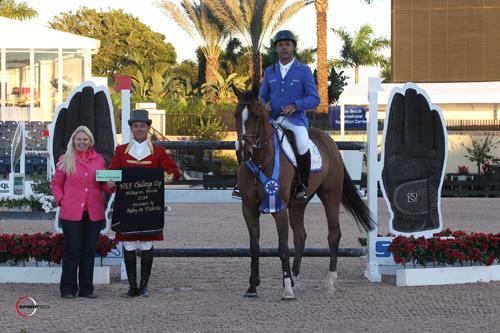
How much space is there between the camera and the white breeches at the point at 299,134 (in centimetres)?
938

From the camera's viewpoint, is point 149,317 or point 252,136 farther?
point 252,136

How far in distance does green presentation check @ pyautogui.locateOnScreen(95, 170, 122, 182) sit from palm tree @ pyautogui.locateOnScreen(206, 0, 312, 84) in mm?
37524

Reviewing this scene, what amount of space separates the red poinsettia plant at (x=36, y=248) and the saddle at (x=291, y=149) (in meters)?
1.92

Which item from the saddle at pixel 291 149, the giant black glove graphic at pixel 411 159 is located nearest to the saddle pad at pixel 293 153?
the saddle at pixel 291 149

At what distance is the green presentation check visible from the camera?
351 inches

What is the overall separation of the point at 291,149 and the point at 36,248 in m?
2.71

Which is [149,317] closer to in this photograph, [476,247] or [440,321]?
[440,321]

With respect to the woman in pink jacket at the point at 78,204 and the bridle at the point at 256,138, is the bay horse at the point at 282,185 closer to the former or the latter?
the bridle at the point at 256,138

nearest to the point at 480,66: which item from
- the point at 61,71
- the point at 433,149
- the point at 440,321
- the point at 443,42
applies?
the point at 443,42

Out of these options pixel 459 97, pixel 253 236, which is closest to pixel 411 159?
pixel 253 236

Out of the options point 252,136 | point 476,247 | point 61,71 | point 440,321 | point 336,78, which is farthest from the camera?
point 336,78

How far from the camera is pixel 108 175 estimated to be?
8.94 meters

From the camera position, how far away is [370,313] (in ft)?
26.3

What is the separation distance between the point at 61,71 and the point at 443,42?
19859 millimetres
